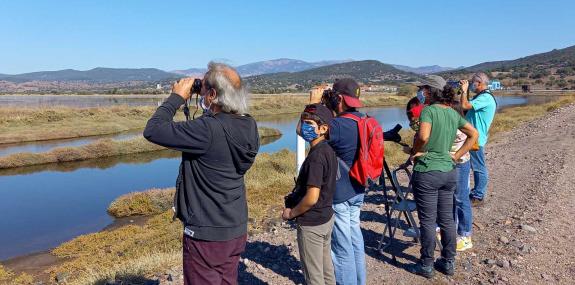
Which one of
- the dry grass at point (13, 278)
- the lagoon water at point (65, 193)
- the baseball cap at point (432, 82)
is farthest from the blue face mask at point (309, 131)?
→ the lagoon water at point (65, 193)

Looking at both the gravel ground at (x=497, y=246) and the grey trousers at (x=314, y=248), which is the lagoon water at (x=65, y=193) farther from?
the grey trousers at (x=314, y=248)

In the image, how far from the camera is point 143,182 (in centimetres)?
1689

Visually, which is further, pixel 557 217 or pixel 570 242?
pixel 557 217

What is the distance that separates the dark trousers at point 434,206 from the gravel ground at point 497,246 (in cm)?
36

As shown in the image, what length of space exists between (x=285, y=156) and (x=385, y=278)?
12429 mm

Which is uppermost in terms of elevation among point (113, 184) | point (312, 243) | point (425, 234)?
point (312, 243)

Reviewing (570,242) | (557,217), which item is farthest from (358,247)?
(557,217)

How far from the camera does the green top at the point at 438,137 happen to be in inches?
167

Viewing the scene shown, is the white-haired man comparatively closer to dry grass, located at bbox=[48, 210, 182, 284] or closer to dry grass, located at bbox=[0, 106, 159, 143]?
dry grass, located at bbox=[48, 210, 182, 284]

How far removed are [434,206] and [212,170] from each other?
2.58 metres

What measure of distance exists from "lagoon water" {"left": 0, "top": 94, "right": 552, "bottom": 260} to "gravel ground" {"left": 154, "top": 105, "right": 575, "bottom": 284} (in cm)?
693

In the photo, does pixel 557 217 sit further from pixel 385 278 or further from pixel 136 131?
pixel 136 131

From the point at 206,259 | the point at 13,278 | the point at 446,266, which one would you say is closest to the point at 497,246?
the point at 446,266

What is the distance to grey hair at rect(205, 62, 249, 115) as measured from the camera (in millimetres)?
2693
